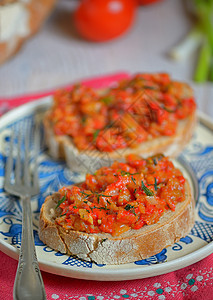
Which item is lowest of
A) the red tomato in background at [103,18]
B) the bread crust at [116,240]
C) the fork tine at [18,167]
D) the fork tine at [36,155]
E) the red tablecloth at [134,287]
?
the red tablecloth at [134,287]

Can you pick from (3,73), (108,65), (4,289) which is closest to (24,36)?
(3,73)

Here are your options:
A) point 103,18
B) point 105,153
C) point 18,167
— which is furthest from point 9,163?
point 103,18

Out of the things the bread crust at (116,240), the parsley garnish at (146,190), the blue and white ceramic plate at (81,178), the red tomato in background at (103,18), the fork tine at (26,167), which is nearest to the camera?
the blue and white ceramic plate at (81,178)

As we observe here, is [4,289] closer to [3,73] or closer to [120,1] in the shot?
[3,73]

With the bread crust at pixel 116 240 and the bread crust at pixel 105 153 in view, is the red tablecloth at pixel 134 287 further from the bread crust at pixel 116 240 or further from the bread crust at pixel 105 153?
the bread crust at pixel 105 153

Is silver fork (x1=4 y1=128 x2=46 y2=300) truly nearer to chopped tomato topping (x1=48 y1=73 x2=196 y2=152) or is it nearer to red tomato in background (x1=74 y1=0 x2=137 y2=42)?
chopped tomato topping (x1=48 y1=73 x2=196 y2=152)

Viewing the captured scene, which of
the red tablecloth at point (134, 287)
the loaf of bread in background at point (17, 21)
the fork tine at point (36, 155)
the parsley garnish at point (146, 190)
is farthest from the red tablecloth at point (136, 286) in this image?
the loaf of bread in background at point (17, 21)

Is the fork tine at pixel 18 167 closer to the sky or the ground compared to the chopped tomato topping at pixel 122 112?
closer to the ground

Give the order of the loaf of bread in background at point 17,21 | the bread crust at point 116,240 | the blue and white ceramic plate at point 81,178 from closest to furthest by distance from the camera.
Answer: the blue and white ceramic plate at point 81,178 → the bread crust at point 116,240 → the loaf of bread in background at point 17,21

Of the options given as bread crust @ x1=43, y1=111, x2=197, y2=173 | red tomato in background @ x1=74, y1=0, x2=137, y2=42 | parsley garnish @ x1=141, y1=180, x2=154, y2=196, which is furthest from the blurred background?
parsley garnish @ x1=141, y1=180, x2=154, y2=196
